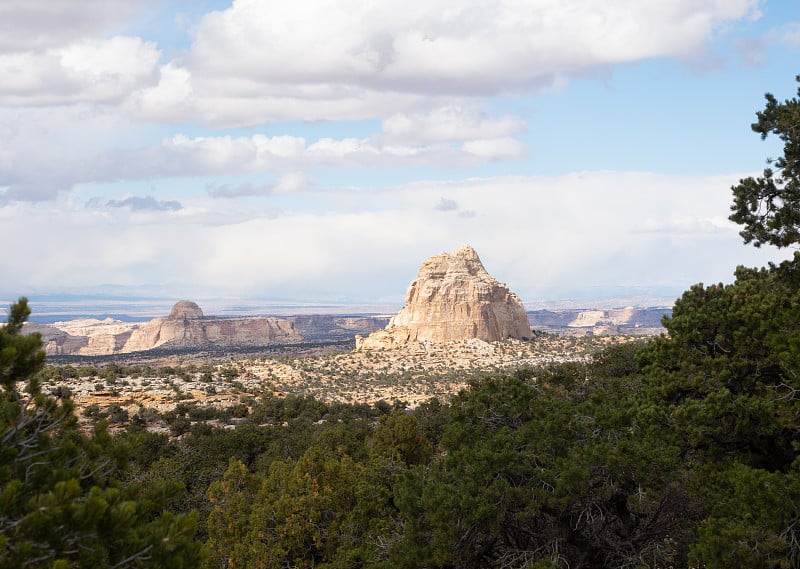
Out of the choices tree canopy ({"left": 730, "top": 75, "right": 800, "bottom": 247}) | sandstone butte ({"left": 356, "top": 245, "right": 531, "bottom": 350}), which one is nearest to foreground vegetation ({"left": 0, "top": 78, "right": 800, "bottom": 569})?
tree canopy ({"left": 730, "top": 75, "right": 800, "bottom": 247})

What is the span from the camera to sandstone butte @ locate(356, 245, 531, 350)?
131m

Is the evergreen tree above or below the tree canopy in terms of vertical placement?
below

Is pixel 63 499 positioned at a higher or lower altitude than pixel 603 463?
higher

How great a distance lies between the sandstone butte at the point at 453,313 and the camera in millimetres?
131250

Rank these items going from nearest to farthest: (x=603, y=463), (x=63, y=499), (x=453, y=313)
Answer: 1. (x=63, y=499)
2. (x=603, y=463)
3. (x=453, y=313)

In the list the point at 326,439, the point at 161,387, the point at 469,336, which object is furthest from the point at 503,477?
the point at 469,336

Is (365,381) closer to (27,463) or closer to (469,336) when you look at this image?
(469,336)

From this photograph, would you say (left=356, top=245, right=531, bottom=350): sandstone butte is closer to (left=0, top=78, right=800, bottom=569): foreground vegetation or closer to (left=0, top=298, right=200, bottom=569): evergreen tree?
(left=0, top=78, right=800, bottom=569): foreground vegetation

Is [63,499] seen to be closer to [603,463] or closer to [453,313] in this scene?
[603,463]

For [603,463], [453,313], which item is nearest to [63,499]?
[603,463]

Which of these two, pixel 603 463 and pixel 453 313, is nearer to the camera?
pixel 603 463

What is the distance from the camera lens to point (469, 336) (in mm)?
131750

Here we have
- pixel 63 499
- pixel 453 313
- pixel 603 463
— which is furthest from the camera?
pixel 453 313

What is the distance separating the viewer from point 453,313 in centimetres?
13238
